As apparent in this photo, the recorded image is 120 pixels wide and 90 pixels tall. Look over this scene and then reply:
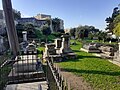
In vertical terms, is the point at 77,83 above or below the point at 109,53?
below

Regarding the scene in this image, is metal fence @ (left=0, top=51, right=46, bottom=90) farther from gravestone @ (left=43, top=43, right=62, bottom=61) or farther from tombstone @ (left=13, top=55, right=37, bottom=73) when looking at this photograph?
gravestone @ (left=43, top=43, right=62, bottom=61)

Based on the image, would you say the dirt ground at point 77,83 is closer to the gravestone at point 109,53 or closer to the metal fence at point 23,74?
the metal fence at point 23,74

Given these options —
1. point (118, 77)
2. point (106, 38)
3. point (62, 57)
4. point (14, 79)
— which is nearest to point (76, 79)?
point (118, 77)

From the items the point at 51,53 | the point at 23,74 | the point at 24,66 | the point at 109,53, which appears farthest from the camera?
the point at 109,53

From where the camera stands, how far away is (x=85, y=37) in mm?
53312

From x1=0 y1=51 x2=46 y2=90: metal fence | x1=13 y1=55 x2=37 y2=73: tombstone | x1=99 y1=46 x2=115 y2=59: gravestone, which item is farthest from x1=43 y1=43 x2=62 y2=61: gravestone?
x1=13 y1=55 x2=37 y2=73: tombstone

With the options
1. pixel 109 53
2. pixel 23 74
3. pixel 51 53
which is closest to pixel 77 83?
pixel 23 74

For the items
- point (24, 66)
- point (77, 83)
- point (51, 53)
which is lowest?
point (77, 83)

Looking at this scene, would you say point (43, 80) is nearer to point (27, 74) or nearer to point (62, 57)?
point (27, 74)

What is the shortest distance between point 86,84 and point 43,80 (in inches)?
87.2

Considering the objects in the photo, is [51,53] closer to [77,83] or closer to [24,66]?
[24,66]

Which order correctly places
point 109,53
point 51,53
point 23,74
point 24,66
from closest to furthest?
point 23,74
point 24,66
point 51,53
point 109,53

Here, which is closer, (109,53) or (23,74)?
(23,74)

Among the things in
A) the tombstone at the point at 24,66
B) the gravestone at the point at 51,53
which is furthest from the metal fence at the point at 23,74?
the gravestone at the point at 51,53
